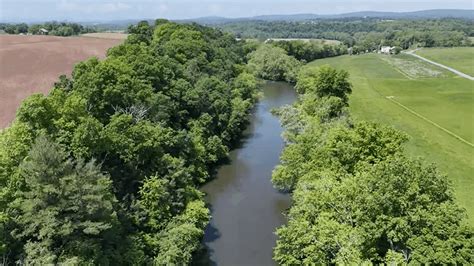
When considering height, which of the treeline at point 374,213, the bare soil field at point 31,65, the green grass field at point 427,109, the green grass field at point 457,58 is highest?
the bare soil field at point 31,65

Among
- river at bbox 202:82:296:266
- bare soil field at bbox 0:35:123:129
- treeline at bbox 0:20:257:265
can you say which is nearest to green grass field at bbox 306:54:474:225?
river at bbox 202:82:296:266

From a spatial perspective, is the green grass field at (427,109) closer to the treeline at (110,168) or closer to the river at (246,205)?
the river at (246,205)

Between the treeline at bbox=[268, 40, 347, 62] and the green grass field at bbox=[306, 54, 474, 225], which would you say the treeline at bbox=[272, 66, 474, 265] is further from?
the treeline at bbox=[268, 40, 347, 62]

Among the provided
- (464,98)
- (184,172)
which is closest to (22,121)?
(184,172)

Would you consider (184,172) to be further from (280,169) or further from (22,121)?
(22,121)

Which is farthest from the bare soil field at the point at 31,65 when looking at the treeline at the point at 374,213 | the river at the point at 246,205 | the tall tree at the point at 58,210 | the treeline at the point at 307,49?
the treeline at the point at 307,49

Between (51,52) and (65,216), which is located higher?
(51,52)
